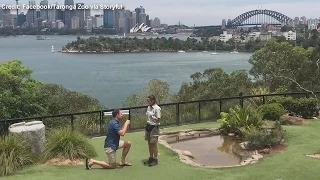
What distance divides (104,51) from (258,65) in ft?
419

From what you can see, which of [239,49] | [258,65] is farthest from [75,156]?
[239,49]

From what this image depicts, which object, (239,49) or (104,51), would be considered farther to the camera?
(239,49)

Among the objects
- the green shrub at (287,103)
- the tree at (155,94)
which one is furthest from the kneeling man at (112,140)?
the tree at (155,94)

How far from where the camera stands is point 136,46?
166875 mm

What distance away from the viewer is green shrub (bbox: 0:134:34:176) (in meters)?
8.77

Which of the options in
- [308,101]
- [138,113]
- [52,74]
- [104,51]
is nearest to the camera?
[308,101]

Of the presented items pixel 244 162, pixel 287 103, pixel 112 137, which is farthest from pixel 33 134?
pixel 287 103

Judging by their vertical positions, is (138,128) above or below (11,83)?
below

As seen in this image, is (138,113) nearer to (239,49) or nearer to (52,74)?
(52,74)

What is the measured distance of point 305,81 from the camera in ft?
102

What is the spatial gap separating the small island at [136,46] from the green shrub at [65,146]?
15095cm

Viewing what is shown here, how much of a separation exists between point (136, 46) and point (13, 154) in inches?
6261

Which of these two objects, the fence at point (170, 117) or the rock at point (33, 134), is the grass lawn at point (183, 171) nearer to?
the rock at point (33, 134)

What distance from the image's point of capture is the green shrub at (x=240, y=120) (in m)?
12.6
